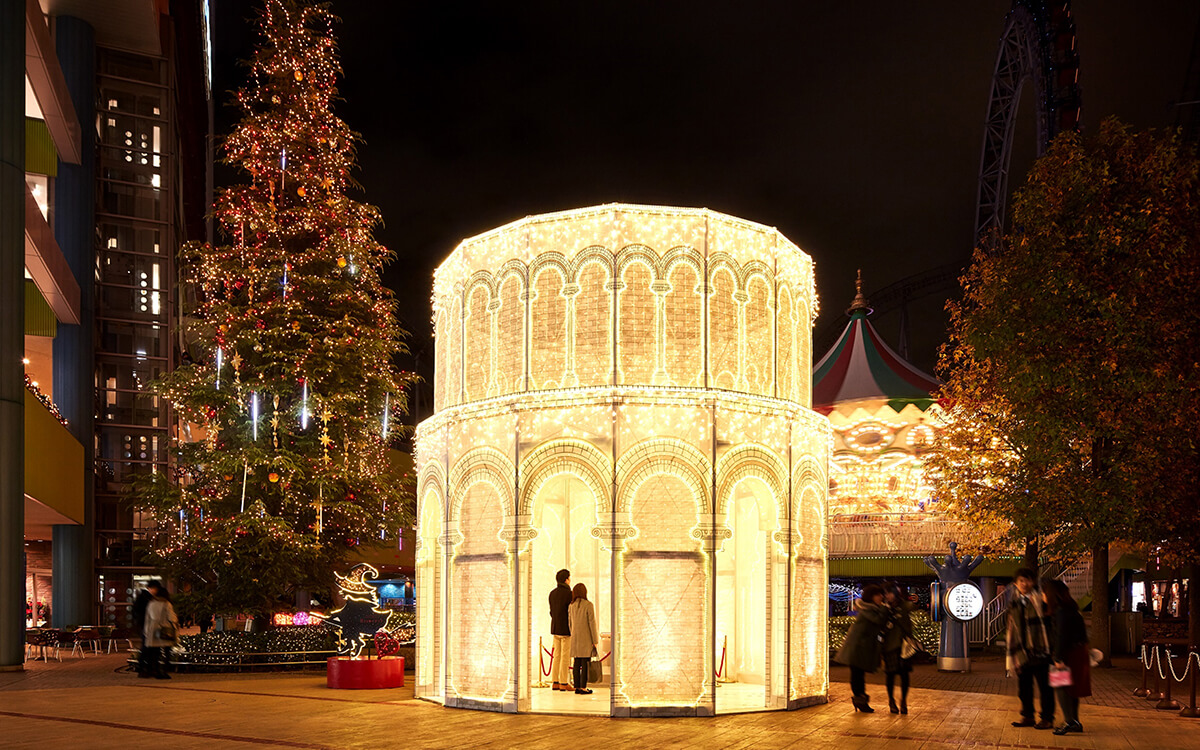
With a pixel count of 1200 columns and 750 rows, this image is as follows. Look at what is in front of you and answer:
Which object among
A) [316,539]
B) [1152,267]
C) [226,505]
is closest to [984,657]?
[1152,267]

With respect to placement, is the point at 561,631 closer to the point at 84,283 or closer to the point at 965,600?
the point at 965,600

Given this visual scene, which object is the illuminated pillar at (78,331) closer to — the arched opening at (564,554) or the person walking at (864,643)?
the arched opening at (564,554)

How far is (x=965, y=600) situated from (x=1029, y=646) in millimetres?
9191

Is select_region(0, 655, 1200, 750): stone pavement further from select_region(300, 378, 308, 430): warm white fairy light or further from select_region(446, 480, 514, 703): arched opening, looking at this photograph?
select_region(300, 378, 308, 430): warm white fairy light

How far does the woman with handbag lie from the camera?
13.7m

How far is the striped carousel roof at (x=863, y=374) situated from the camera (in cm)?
3231

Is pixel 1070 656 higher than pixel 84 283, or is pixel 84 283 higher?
pixel 84 283

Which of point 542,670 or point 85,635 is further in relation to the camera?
point 85,635

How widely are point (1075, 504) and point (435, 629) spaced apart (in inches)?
484

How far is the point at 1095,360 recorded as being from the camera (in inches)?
831

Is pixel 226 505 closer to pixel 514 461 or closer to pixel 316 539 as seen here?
pixel 316 539

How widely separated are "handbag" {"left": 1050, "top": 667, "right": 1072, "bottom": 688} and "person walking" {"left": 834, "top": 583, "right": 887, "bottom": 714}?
6.97ft

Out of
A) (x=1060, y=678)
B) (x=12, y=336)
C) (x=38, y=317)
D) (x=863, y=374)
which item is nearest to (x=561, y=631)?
(x=1060, y=678)

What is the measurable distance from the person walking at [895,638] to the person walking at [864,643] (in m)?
0.08
